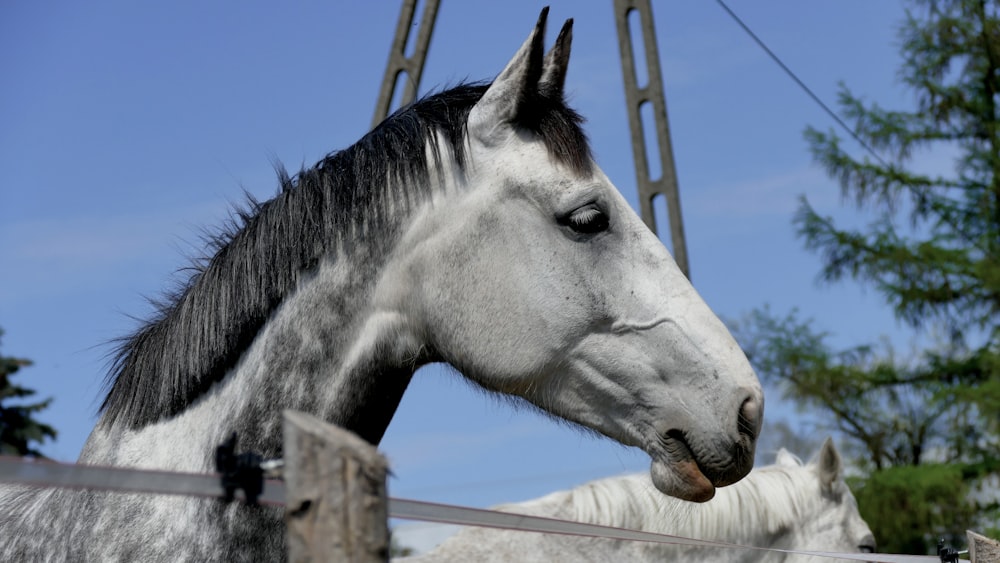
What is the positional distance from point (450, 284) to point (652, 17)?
6.48 m

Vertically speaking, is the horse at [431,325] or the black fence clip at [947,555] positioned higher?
the horse at [431,325]

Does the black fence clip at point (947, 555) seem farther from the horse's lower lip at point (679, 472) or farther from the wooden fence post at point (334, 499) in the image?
the wooden fence post at point (334, 499)

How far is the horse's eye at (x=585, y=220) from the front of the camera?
2.50 meters

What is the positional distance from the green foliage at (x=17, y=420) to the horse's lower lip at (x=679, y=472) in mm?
21344

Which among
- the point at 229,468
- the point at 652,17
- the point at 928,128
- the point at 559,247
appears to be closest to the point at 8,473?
the point at 229,468

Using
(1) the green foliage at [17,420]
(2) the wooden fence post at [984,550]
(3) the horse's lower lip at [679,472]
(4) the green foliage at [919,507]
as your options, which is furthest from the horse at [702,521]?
(1) the green foliage at [17,420]

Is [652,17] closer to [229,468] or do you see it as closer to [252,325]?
[252,325]

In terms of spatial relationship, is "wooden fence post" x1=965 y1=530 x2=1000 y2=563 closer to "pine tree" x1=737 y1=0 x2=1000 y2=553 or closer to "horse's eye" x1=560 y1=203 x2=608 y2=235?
"horse's eye" x1=560 y1=203 x2=608 y2=235

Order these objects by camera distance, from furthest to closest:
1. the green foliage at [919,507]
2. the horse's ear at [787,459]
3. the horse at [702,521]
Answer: the green foliage at [919,507], the horse's ear at [787,459], the horse at [702,521]

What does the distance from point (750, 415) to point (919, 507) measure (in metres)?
12.6

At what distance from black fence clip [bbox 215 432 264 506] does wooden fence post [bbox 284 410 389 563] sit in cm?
26

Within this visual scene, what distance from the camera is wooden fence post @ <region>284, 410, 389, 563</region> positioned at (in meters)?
1.42

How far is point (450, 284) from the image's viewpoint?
2461mm

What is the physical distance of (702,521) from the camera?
4938 mm
